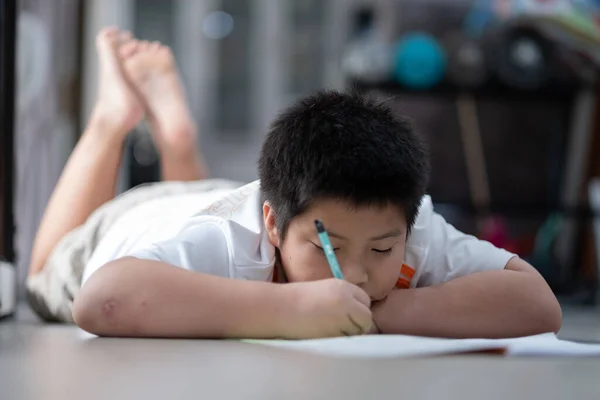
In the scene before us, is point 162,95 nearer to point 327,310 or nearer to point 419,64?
point 327,310

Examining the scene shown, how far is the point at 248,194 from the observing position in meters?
1.10

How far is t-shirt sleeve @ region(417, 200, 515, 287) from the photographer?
1.06m

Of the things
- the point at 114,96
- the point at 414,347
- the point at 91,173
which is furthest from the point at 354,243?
the point at 114,96

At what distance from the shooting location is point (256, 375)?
64 centimetres

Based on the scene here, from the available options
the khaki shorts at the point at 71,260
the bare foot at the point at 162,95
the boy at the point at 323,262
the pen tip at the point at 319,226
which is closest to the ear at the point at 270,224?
the boy at the point at 323,262

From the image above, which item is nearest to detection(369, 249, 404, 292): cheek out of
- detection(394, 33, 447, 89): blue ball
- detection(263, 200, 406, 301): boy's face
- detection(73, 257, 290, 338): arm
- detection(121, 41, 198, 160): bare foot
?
detection(263, 200, 406, 301): boy's face

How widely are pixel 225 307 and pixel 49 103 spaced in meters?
2.05

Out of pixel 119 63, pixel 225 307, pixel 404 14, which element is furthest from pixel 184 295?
pixel 404 14

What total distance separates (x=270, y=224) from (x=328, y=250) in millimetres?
138

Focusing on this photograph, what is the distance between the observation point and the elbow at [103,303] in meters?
0.88

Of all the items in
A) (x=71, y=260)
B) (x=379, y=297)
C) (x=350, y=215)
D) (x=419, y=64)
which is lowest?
(x=71, y=260)

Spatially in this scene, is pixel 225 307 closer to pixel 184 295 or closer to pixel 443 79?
pixel 184 295

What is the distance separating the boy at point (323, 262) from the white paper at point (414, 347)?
0.11 ft

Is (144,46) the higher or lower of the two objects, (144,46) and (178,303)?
the higher
